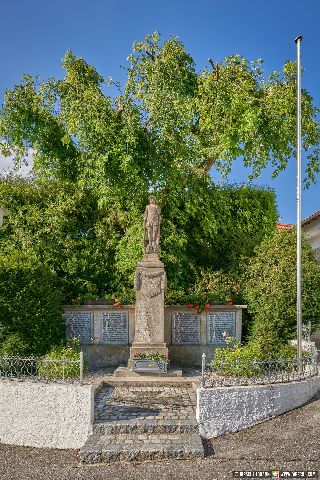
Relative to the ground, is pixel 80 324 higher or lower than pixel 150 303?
lower

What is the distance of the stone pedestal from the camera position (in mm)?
13617

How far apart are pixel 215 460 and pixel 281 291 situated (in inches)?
276

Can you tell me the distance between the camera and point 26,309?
43.3 ft

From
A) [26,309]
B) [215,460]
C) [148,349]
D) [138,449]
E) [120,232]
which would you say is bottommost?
[215,460]

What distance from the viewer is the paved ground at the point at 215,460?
7699 mm

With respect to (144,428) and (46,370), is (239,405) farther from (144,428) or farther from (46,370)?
(46,370)

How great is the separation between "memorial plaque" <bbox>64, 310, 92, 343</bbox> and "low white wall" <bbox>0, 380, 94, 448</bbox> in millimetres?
5205

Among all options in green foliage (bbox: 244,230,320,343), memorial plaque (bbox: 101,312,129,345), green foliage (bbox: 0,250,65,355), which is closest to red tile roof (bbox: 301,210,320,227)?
green foliage (bbox: 244,230,320,343)

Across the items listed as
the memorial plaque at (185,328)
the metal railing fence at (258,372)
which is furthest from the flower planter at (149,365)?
the metal railing fence at (258,372)

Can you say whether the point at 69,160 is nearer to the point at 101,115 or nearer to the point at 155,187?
the point at 101,115

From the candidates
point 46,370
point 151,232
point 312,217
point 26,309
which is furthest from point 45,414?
point 312,217

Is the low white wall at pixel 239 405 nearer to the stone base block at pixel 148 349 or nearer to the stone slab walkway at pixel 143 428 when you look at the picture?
the stone slab walkway at pixel 143 428

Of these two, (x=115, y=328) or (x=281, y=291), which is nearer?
(x=281, y=291)

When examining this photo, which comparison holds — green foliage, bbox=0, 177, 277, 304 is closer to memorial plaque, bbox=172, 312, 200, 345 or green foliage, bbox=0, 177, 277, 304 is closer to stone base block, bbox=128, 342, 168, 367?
memorial plaque, bbox=172, 312, 200, 345
